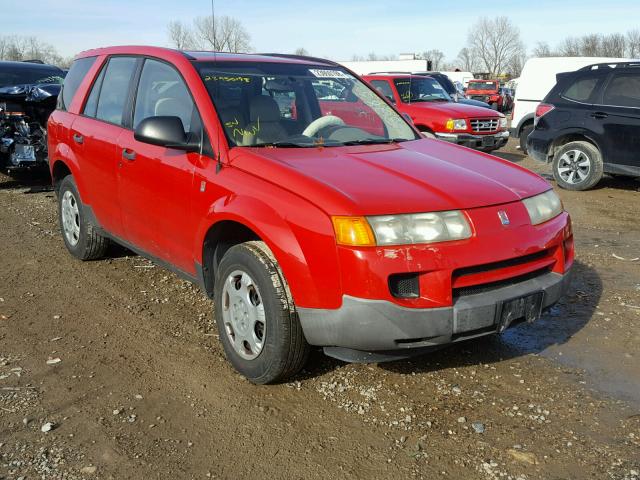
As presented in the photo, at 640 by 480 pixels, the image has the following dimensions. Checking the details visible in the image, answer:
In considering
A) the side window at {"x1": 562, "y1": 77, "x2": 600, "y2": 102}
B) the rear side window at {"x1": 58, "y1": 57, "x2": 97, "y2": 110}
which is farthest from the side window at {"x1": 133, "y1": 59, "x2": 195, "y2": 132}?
the side window at {"x1": 562, "y1": 77, "x2": 600, "y2": 102}

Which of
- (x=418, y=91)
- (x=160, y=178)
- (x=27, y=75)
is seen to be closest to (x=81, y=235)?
(x=160, y=178)

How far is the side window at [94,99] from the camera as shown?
488 centimetres

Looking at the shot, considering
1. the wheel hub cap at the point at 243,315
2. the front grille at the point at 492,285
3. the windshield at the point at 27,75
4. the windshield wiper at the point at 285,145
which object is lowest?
the wheel hub cap at the point at 243,315

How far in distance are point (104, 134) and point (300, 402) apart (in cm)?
259

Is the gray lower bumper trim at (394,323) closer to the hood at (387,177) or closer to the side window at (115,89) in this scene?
the hood at (387,177)

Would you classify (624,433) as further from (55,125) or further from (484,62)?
(484,62)

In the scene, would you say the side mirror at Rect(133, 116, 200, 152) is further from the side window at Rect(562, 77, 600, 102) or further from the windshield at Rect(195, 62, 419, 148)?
the side window at Rect(562, 77, 600, 102)

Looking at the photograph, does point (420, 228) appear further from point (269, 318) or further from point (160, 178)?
point (160, 178)

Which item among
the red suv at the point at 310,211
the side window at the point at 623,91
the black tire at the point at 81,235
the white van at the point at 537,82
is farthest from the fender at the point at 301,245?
the white van at the point at 537,82

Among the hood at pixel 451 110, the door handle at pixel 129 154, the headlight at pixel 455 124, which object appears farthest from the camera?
the hood at pixel 451 110

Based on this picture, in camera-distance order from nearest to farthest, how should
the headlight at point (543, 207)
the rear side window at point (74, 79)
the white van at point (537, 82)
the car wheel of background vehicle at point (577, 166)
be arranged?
the headlight at point (543, 207), the rear side window at point (74, 79), the car wheel of background vehicle at point (577, 166), the white van at point (537, 82)

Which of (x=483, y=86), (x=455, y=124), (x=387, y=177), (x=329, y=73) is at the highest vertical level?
(x=483, y=86)

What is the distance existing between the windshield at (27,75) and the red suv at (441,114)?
5408mm

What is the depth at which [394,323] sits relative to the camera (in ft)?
9.18
